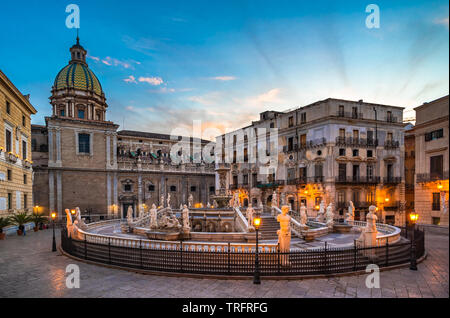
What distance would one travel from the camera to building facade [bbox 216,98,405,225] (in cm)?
2906

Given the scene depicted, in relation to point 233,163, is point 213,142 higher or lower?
higher

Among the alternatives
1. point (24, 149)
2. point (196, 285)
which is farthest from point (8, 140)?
point (196, 285)

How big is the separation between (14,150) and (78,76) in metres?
21.2

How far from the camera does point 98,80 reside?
42.3 m

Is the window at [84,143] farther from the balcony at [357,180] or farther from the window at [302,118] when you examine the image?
the balcony at [357,180]

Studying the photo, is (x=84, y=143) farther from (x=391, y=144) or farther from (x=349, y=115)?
(x=391, y=144)

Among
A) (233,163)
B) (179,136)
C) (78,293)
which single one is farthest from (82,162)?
(78,293)

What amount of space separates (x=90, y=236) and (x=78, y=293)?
6.71 m

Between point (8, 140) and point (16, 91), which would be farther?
point (16, 91)

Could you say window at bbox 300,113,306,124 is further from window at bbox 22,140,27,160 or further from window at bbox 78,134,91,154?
window at bbox 22,140,27,160

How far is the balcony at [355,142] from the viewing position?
29194 millimetres

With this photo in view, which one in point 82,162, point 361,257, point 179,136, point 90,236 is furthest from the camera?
point 179,136

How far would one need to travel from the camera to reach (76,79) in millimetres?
38844

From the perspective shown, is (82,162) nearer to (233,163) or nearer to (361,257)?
(233,163)
